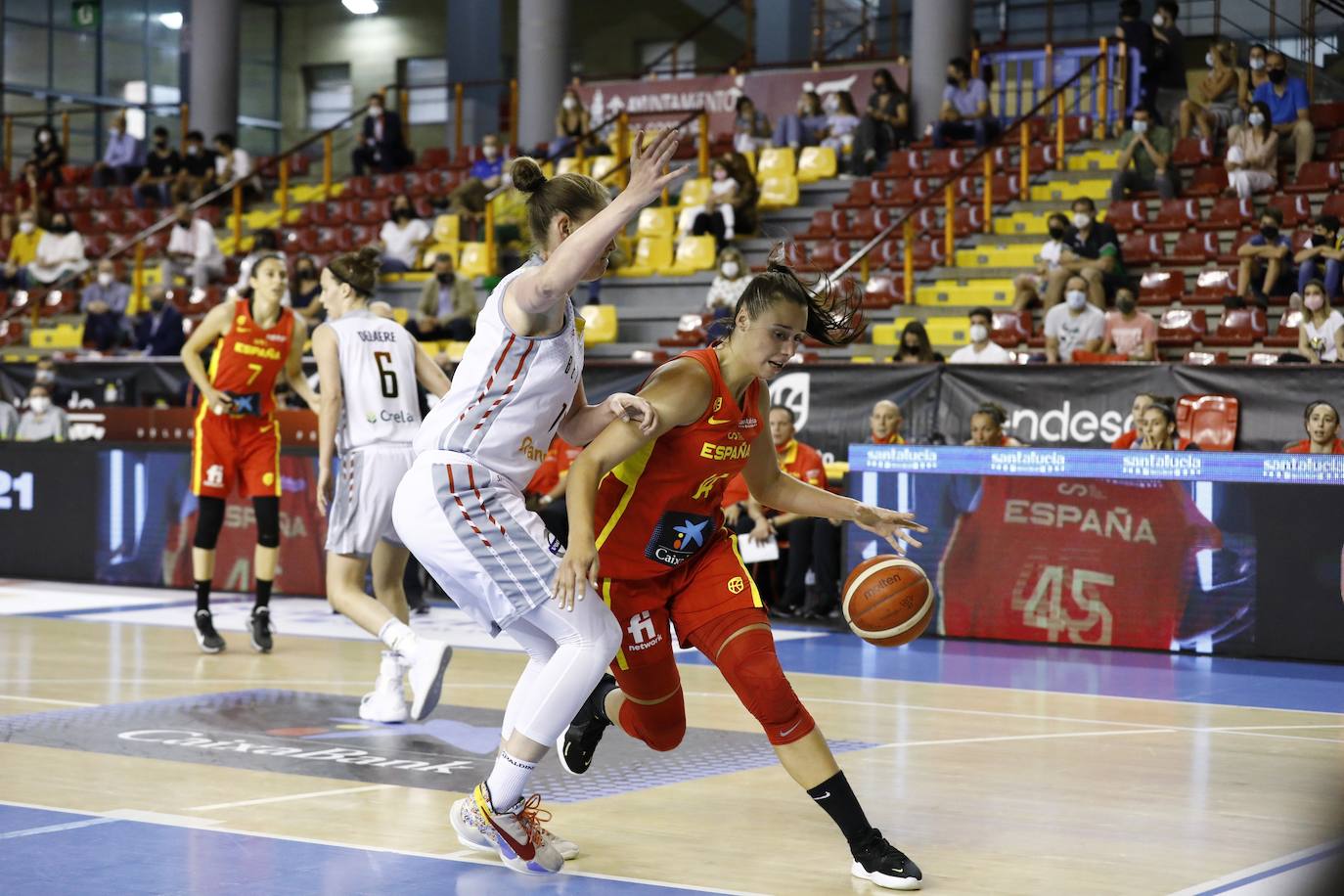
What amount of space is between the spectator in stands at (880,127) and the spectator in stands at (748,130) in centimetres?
146

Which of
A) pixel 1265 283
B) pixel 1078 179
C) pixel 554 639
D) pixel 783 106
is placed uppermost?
pixel 783 106

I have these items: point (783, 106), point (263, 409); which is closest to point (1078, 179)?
point (783, 106)

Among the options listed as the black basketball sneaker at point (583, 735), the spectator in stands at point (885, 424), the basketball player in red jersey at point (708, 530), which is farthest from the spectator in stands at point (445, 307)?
the basketball player in red jersey at point (708, 530)

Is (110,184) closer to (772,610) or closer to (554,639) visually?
(772,610)

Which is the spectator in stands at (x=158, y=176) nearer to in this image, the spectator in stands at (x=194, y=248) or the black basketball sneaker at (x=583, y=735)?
the spectator in stands at (x=194, y=248)

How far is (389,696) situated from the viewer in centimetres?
713

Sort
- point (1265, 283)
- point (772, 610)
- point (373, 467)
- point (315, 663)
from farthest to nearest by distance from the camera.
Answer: point (1265, 283) < point (772, 610) < point (315, 663) < point (373, 467)

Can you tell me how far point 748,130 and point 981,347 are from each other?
815 centimetres

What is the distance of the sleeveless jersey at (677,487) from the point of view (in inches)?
187

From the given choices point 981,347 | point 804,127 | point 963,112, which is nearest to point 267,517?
point 981,347

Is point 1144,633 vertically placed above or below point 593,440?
below

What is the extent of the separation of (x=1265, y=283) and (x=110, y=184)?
18698 millimetres

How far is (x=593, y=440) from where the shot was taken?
4.65 meters

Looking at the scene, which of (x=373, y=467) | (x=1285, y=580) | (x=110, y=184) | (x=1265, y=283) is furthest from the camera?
(x=110, y=184)
